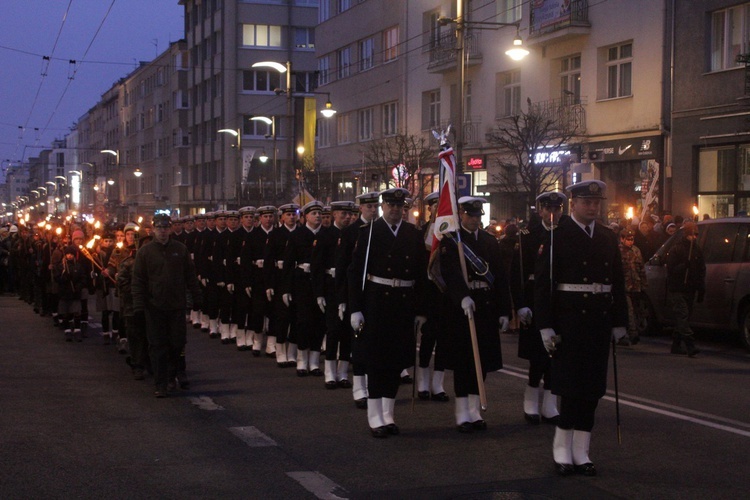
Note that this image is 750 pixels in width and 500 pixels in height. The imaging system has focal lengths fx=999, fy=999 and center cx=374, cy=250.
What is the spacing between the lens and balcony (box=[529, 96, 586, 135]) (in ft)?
93.5

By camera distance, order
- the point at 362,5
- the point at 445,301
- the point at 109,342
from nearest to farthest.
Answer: the point at 445,301, the point at 109,342, the point at 362,5

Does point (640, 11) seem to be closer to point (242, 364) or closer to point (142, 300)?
point (242, 364)

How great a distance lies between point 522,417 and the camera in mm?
9305

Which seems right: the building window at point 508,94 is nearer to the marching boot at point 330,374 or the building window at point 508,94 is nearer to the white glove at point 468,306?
the marching boot at point 330,374

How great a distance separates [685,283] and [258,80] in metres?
55.5

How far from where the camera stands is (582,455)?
7117mm

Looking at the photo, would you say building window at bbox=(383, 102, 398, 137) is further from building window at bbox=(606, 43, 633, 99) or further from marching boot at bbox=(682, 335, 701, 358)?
marching boot at bbox=(682, 335, 701, 358)

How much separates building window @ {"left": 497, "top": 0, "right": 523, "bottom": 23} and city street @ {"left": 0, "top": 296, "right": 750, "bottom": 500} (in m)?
21.0

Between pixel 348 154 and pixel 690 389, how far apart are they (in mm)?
35465

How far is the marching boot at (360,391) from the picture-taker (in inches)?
392

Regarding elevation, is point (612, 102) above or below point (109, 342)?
above

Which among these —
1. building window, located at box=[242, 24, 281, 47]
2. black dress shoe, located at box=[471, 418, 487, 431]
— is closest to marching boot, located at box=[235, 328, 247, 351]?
black dress shoe, located at box=[471, 418, 487, 431]

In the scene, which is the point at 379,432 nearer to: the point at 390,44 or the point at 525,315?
the point at 525,315

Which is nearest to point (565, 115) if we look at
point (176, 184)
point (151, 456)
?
point (151, 456)
